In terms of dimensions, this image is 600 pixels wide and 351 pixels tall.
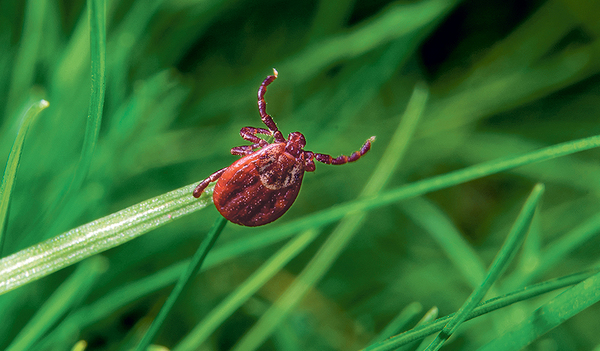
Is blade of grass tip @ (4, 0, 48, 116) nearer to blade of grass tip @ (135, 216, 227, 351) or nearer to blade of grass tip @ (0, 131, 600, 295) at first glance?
blade of grass tip @ (0, 131, 600, 295)

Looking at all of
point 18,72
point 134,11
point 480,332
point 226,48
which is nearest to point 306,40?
point 226,48

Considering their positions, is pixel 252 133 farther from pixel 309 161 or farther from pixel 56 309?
pixel 56 309

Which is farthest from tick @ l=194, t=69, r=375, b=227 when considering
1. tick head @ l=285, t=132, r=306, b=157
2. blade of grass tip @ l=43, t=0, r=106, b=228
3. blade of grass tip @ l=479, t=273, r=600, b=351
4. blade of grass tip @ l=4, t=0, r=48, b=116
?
blade of grass tip @ l=4, t=0, r=48, b=116

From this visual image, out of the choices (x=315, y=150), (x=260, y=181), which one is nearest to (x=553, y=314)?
(x=260, y=181)

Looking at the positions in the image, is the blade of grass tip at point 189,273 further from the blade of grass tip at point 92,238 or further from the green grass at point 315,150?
the green grass at point 315,150

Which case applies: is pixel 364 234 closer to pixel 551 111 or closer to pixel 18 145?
pixel 551 111
